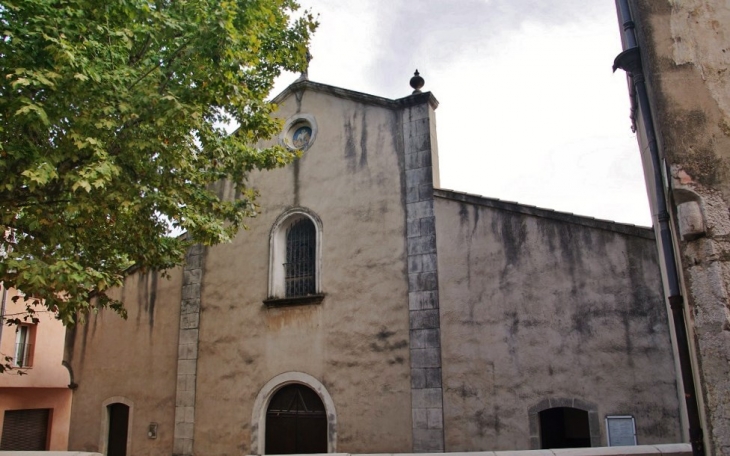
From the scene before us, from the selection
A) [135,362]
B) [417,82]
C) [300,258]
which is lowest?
[135,362]

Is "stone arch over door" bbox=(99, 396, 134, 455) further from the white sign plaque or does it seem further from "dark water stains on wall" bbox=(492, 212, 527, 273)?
the white sign plaque

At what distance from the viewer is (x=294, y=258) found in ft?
37.7

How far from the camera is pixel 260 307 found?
1127cm

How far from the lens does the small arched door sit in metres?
10.3

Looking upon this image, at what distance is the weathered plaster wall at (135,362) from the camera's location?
37.8 ft

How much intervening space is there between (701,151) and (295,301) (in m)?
8.03

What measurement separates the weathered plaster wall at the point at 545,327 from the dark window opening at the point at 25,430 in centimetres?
1401

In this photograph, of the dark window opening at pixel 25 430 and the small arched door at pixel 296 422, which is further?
the dark window opening at pixel 25 430

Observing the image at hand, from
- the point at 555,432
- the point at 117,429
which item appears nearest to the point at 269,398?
the point at 117,429

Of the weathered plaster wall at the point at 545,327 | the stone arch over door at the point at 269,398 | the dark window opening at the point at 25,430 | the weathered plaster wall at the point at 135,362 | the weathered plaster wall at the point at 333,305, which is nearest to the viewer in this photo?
the weathered plaster wall at the point at 545,327

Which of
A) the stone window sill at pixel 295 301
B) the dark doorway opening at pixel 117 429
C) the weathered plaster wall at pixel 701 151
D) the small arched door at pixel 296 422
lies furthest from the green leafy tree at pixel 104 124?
the dark doorway opening at pixel 117 429

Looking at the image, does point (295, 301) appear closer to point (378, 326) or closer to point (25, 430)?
point (378, 326)

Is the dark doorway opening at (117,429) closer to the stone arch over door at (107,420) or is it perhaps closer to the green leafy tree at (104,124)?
the stone arch over door at (107,420)

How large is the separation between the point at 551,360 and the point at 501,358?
0.76 meters
